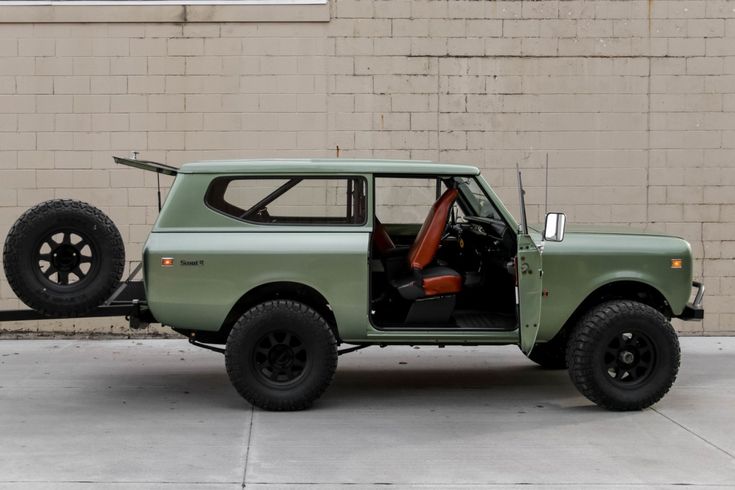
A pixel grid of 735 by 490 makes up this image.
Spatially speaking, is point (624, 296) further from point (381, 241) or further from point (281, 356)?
point (281, 356)

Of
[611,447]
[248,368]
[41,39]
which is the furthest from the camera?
[41,39]

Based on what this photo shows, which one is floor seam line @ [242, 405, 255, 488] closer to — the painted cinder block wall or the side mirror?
the side mirror

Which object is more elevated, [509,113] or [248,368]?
[509,113]

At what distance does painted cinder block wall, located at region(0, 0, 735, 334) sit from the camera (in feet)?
38.1

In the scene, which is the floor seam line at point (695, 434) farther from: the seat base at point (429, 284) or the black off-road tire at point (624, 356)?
the seat base at point (429, 284)

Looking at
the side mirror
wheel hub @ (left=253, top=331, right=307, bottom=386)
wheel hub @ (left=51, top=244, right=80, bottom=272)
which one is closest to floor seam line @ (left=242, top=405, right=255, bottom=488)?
wheel hub @ (left=253, top=331, right=307, bottom=386)

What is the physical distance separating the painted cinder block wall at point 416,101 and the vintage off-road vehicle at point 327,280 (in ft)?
11.5

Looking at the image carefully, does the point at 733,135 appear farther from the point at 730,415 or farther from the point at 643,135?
the point at 730,415

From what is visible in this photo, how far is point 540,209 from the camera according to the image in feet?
38.7

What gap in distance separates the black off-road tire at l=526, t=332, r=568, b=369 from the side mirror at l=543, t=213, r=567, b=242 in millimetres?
2198

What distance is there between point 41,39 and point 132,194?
191cm

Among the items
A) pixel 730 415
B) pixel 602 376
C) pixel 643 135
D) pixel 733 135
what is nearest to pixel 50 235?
pixel 602 376

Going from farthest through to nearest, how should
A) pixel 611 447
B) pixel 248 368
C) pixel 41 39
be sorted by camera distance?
1. pixel 41 39
2. pixel 248 368
3. pixel 611 447

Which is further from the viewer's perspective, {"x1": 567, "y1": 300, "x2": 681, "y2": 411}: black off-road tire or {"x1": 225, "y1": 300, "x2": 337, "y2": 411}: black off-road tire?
{"x1": 567, "y1": 300, "x2": 681, "y2": 411}: black off-road tire
